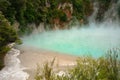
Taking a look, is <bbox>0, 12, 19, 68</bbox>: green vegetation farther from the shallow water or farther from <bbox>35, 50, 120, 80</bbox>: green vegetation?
<bbox>35, 50, 120, 80</bbox>: green vegetation

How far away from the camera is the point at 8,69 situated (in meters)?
15.2

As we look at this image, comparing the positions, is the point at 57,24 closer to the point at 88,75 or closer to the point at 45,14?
the point at 45,14

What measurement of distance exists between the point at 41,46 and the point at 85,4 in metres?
15.1

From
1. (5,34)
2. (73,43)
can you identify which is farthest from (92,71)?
(73,43)

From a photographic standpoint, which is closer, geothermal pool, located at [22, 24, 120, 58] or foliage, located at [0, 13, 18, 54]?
foliage, located at [0, 13, 18, 54]

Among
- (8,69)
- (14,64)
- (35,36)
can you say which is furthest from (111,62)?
(35,36)

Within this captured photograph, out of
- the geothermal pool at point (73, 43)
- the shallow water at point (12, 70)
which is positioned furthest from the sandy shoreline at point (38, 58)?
the geothermal pool at point (73, 43)

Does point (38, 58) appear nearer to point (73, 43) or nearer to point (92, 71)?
point (73, 43)

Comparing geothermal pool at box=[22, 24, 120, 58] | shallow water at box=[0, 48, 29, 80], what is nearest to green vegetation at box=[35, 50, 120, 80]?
shallow water at box=[0, 48, 29, 80]

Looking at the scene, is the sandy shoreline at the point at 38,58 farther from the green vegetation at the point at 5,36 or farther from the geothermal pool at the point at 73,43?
the green vegetation at the point at 5,36

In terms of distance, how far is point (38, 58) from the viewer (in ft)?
61.1

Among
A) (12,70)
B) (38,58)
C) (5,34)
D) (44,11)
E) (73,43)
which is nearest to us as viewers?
(12,70)

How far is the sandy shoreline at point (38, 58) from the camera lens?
1664 centimetres

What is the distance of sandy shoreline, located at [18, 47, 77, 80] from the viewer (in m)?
16.6
